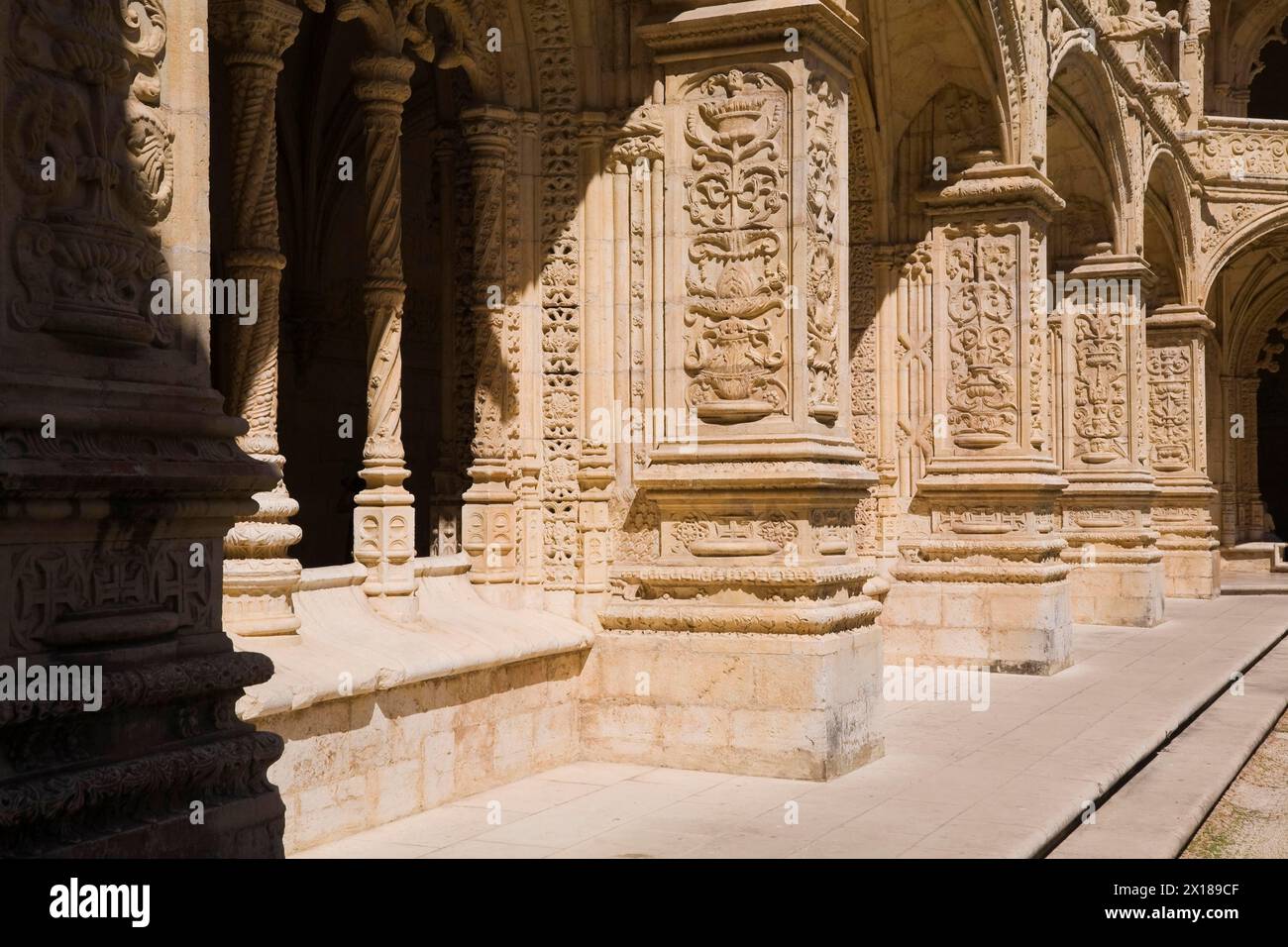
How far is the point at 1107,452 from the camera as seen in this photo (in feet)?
45.9

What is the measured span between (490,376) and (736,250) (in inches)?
50.3

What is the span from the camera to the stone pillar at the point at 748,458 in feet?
21.1

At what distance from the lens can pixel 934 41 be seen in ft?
31.3

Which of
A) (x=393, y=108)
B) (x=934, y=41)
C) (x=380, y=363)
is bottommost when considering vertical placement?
(x=380, y=363)

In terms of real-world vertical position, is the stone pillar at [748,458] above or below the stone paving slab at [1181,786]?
above

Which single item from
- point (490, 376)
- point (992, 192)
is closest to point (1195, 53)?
point (992, 192)

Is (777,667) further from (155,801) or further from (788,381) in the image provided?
(155,801)

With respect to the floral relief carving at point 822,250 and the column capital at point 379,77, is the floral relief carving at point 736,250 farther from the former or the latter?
the column capital at point 379,77

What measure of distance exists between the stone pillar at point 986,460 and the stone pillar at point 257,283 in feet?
19.1

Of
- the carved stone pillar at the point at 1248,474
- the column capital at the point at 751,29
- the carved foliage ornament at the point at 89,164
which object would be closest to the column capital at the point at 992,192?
the column capital at the point at 751,29

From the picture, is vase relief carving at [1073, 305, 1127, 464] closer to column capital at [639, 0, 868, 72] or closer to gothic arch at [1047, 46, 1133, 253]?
gothic arch at [1047, 46, 1133, 253]
